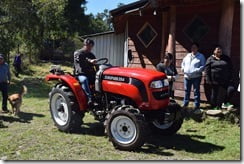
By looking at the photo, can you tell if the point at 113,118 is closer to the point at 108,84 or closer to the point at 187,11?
the point at 108,84

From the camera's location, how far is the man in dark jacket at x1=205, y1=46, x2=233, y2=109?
27.6 feet

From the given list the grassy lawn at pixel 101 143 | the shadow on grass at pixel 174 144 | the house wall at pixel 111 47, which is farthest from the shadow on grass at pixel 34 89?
the shadow on grass at pixel 174 144

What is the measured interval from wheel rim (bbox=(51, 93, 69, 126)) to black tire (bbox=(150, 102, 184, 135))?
1.79 metres

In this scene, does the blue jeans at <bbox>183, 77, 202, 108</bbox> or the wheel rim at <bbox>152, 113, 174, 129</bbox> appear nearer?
the wheel rim at <bbox>152, 113, 174, 129</bbox>

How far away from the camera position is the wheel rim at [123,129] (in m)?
6.11

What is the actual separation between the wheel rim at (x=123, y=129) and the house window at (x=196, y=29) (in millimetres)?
4635

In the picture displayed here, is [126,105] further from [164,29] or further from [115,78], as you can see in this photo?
[164,29]

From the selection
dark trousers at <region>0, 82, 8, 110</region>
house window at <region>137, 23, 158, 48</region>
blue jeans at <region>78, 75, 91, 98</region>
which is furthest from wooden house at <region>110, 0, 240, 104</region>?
dark trousers at <region>0, 82, 8, 110</region>

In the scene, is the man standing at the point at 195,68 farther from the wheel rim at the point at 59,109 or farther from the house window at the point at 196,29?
the wheel rim at the point at 59,109

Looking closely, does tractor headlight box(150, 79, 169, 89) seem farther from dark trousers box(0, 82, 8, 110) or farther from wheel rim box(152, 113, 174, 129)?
dark trousers box(0, 82, 8, 110)

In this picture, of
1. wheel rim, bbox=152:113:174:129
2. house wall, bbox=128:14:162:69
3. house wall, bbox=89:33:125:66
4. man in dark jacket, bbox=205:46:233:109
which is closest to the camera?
wheel rim, bbox=152:113:174:129

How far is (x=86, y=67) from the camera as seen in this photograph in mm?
7258

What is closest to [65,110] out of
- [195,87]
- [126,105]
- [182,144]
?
[126,105]

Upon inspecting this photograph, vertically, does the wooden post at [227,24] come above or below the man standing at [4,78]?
above
